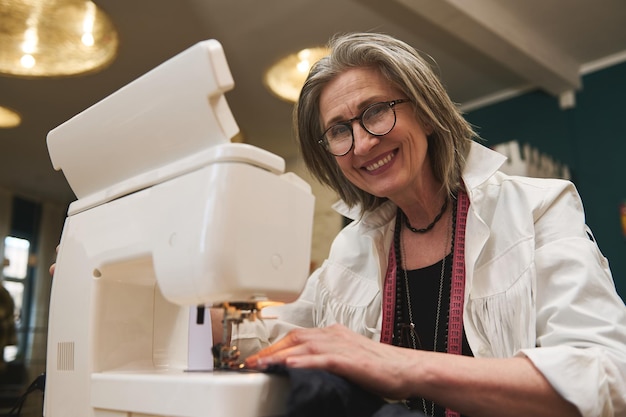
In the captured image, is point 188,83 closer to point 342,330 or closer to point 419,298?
point 342,330

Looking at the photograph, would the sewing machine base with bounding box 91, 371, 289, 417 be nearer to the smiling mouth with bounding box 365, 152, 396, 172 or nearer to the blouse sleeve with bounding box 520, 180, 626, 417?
the blouse sleeve with bounding box 520, 180, 626, 417

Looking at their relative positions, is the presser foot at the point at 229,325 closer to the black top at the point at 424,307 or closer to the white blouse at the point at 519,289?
the white blouse at the point at 519,289

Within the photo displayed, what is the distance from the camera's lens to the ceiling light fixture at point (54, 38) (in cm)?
271

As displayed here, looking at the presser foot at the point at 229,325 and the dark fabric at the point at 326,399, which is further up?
the presser foot at the point at 229,325

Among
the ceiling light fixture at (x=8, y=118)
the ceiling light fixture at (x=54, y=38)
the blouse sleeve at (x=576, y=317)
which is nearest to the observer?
the blouse sleeve at (x=576, y=317)

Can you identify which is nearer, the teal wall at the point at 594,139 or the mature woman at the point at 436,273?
the mature woman at the point at 436,273

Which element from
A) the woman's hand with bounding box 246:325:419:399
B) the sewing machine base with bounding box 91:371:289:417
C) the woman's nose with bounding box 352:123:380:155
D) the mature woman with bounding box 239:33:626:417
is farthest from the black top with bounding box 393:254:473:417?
the sewing machine base with bounding box 91:371:289:417

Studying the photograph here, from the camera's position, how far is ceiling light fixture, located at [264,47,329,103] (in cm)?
347

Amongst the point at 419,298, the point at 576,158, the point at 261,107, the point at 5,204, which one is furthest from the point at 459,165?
the point at 5,204

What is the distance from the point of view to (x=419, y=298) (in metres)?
1.33

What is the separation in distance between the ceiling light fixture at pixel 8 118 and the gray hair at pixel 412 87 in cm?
325

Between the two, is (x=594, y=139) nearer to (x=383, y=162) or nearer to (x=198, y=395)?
A: (x=383, y=162)

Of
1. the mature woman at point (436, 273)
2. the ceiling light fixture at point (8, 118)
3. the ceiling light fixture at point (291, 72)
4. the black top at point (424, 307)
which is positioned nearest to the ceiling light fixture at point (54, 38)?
the ceiling light fixture at point (8, 118)

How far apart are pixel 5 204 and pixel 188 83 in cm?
464
